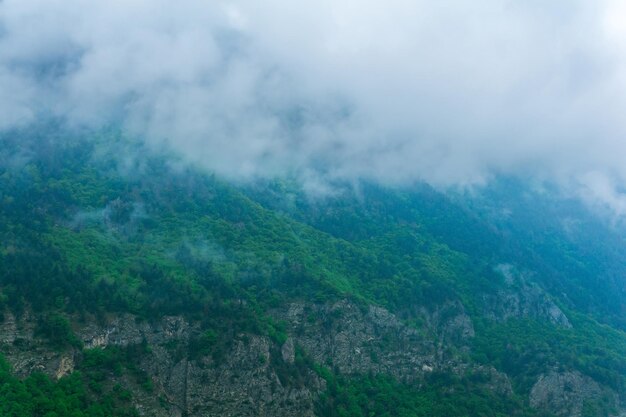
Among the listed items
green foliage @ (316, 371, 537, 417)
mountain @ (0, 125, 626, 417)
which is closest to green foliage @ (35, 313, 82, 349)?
mountain @ (0, 125, 626, 417)

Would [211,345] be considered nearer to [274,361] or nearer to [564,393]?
[274,361]

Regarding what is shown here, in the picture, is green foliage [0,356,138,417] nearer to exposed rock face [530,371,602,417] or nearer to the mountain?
the mountain

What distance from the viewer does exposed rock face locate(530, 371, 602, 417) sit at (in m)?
179

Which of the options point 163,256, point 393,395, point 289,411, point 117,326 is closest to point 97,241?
point 163,256

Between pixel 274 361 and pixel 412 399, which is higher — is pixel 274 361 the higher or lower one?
the higher one

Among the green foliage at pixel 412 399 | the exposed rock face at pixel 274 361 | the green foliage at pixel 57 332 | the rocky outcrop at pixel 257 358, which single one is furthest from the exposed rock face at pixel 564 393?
the green foliage at pixel 57 332

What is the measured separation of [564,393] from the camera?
18250 centimetres

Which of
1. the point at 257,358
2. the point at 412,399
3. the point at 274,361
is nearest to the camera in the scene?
the point at 257,358

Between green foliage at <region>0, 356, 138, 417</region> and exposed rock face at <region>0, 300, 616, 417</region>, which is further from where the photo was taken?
exposed rock face at <region>0, 300, 616, 417</region>

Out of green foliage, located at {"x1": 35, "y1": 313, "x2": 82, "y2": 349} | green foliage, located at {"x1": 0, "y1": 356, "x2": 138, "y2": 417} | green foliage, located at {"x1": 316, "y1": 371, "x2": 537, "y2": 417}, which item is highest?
green foliage, located at {"x1": 35, "y1": 313, "x2": 82, "y2": 349}

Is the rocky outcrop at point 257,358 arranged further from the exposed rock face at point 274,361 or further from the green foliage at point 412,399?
the green foliage at point 412,399

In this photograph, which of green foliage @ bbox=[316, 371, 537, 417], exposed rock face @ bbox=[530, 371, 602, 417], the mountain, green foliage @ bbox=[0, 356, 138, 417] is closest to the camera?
green foliage @ bbox=[0, 356, 138, 417]

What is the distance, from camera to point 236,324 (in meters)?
166

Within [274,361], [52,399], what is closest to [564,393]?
[274,361]
